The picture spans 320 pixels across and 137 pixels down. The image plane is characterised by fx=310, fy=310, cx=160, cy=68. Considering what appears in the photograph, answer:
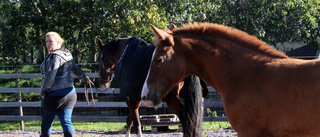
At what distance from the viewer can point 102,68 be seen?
6688 mm

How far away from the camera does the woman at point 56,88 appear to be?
4.18 m

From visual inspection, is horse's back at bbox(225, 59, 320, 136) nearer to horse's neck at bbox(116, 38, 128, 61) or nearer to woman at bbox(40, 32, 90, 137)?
woman at bbox(40, 32, 90, 137)

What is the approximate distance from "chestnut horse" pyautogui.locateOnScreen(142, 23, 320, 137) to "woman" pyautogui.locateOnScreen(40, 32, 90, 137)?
5.21ft

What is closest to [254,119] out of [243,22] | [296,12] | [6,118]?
[6,118]

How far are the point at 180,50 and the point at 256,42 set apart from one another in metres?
0.75

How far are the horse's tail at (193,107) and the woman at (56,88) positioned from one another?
1799mm

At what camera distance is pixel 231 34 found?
3.14 meters

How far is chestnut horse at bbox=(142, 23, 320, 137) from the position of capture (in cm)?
256

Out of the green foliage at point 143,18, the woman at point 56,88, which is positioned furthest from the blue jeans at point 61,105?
the green foliage at point 143,18

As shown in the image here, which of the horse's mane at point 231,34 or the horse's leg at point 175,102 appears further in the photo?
the horse's leg at point 175,102

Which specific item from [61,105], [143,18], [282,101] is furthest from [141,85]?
[143,18]

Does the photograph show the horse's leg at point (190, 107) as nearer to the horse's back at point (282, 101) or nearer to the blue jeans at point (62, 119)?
the blue jeans at point (62, 119)

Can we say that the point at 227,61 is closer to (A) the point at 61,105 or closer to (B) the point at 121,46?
(A) the point at 61,105

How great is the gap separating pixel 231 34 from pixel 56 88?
2459 millimetres
